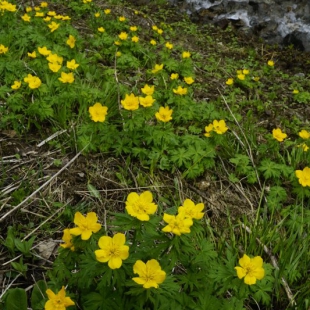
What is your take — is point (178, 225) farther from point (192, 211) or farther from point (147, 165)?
point (147, 165)

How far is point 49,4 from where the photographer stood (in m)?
5.62

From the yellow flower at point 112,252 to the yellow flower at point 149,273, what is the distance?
74 millimetres

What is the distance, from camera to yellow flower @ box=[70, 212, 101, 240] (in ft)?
5.40

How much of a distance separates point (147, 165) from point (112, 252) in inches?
55.7

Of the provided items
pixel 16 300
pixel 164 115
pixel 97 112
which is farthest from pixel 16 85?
pixel 16 300

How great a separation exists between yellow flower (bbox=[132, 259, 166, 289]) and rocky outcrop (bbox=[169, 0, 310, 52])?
508cm

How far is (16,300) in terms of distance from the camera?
70.8 inches

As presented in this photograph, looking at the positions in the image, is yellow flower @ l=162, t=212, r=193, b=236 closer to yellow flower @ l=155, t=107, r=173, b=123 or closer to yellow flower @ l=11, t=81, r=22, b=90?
yellow flower @ l=155, t=107, r=173, b=123

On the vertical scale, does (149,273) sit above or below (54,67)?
above

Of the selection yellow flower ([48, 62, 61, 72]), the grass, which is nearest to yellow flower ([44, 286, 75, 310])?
the grass

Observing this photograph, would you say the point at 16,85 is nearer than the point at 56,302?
No

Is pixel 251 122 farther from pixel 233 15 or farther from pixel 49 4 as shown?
pixel 49 4

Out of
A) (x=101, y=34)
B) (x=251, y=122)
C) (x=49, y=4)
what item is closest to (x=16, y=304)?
(x=251, y=122)

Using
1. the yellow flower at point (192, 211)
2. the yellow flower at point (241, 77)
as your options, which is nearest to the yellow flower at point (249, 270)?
the yellow flower at point (192, 211)
